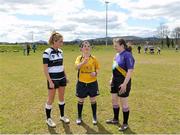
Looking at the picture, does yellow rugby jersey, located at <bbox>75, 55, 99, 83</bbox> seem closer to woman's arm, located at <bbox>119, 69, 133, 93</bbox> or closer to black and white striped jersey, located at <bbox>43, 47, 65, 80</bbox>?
black and white striped jersey, located at <bbox>43, 47, 65, 80</bbox>

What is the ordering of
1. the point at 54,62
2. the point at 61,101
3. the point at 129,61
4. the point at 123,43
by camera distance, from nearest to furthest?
the point at 129,61
the point at 123,43
the point at 54,62
the point at 61,101

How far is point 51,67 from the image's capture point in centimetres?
704

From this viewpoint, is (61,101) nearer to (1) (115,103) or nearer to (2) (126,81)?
(1) (115,103)

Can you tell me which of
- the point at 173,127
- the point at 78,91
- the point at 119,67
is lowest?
the point at 173,127

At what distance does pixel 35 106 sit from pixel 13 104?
73 centimetres

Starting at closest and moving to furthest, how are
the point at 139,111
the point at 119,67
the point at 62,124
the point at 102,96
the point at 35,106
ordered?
the point at 119,67, the point at 62,124, the point at 139,111, the point at 35,106, the point at 102,96

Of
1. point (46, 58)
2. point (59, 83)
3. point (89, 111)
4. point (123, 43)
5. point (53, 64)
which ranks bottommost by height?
point (89, 111)

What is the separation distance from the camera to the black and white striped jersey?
6941mm

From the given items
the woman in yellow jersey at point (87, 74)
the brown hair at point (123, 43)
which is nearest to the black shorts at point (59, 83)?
the woman in yellow jersey at point (87, 74)

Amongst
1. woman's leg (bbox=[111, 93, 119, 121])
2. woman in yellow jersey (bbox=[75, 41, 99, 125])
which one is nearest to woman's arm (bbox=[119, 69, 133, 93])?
woman's leg (bbox=[111, 93, 119, 121])

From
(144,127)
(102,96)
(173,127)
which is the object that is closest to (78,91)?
(144,127)

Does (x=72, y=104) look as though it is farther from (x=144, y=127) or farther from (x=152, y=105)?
(x=144, y=127)

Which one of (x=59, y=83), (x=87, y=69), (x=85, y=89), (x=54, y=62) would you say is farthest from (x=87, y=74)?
(x=54, y=62)

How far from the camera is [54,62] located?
7023 millimetres
